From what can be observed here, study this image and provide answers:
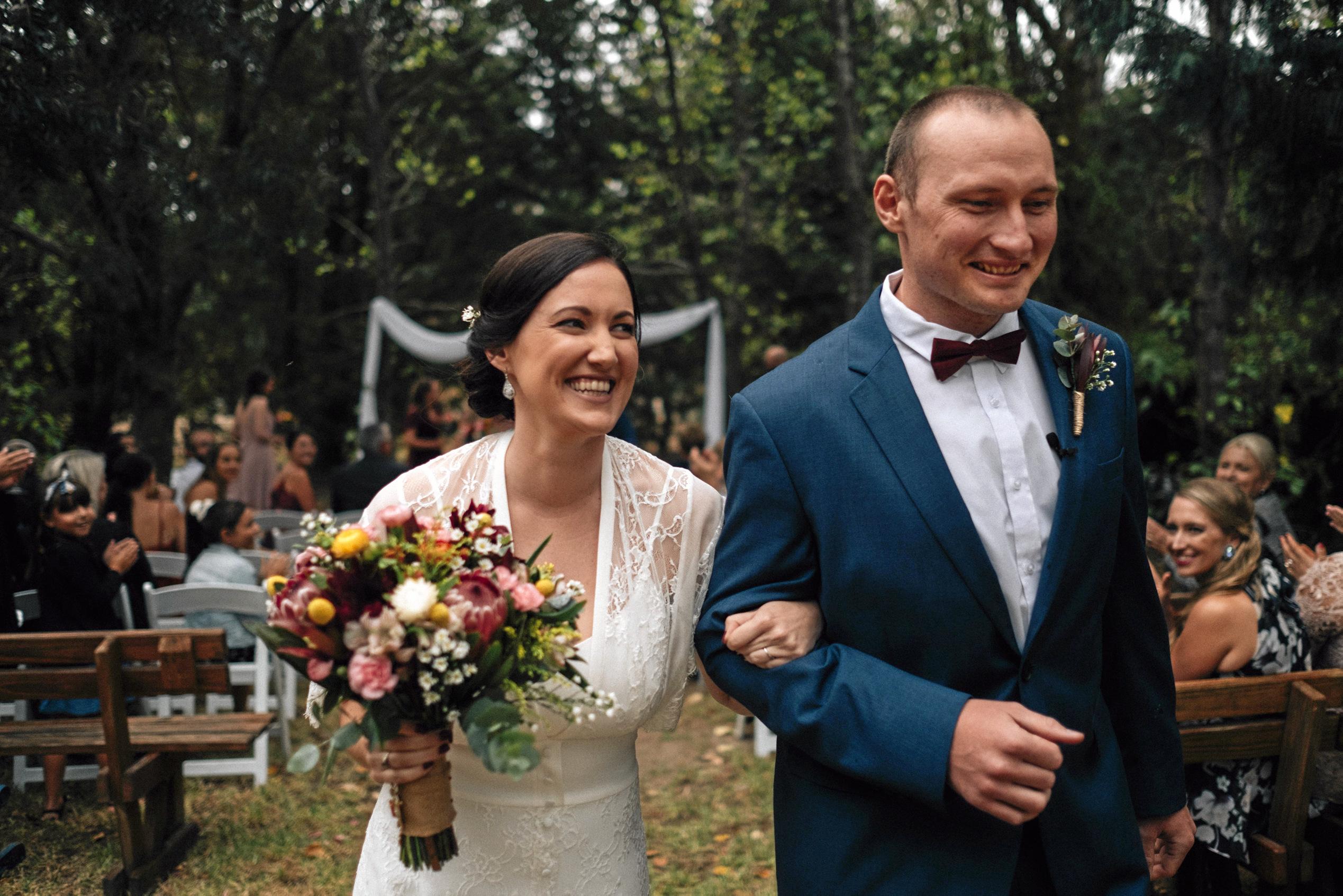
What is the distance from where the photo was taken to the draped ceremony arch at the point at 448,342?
38.2 feet

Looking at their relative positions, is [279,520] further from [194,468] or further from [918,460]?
[918,460]

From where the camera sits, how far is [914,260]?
85.5 inches

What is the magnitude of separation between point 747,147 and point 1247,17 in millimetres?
9263

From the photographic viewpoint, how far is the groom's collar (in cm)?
221

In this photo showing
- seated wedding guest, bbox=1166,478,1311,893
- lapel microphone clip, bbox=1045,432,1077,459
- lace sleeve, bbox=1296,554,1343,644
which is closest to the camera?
lapel microphone clip, bbox=1045,432,1077,459

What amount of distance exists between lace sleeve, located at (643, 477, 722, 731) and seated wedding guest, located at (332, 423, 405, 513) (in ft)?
20.7

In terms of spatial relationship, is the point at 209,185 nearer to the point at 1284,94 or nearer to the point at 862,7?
the point at 1284,94

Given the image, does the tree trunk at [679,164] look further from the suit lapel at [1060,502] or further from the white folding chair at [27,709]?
the suit lapel at [1060,502]

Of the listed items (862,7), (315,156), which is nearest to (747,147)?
(862,7)

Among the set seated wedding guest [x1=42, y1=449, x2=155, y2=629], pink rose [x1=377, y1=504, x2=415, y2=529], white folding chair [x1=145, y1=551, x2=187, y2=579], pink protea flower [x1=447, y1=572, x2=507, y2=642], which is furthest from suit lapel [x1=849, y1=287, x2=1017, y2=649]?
white folding chair [x1=145, y1=551, x2=187, y2=579]

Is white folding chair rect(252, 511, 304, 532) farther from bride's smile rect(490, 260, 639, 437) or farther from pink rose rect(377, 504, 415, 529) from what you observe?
pink rose rect(377, 504, 415, 529)

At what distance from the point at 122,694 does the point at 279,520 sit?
500cm

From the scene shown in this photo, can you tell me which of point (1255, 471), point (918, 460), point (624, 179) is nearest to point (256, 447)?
point (624, 179)

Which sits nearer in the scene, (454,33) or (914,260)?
(914,260)
